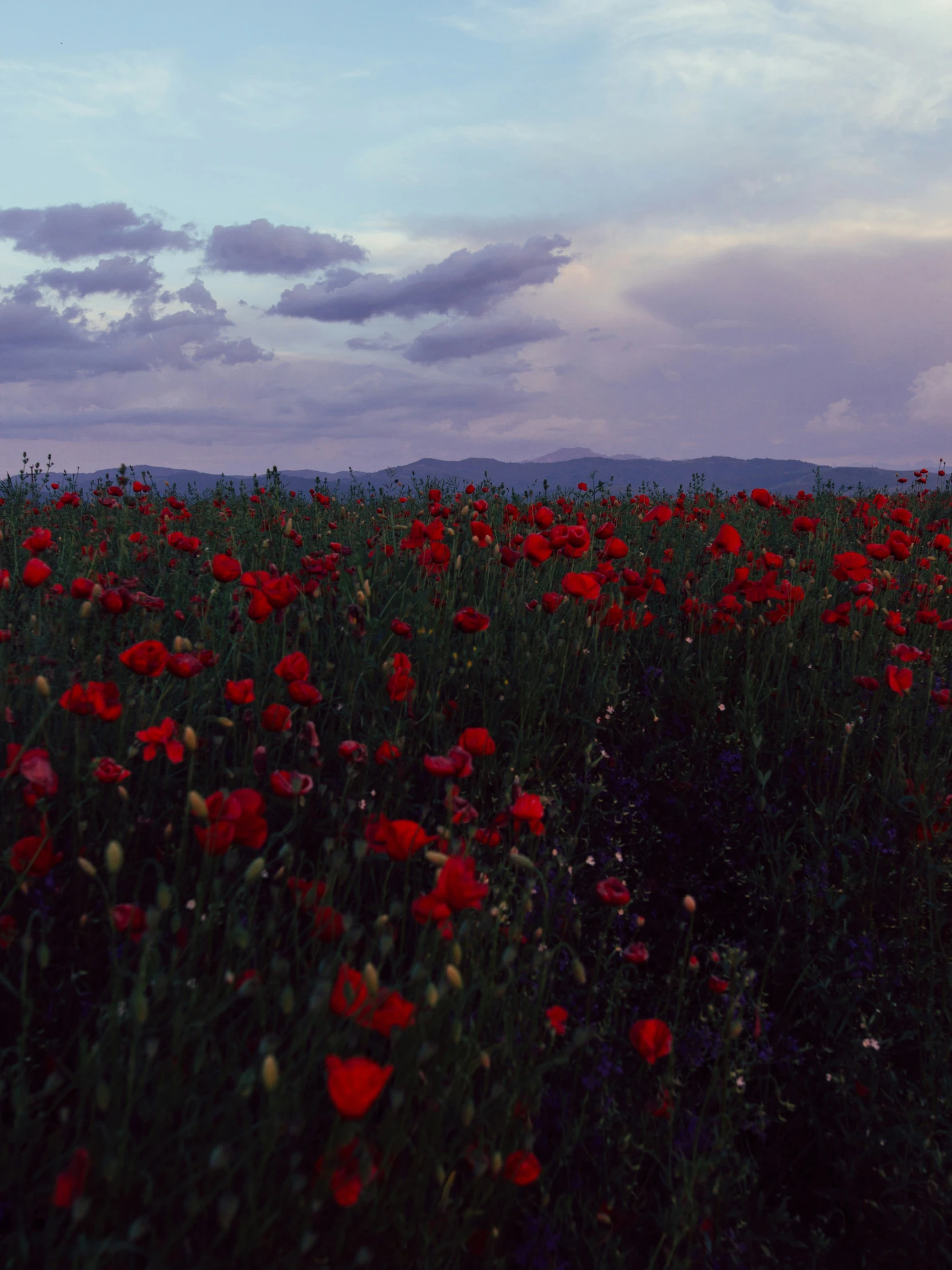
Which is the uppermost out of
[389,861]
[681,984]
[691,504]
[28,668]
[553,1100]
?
[691,504]

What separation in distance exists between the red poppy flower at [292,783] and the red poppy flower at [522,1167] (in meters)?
0.85

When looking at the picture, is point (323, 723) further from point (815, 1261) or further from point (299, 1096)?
point (815, 1261)

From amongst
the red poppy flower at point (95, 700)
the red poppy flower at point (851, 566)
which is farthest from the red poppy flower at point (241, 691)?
the red poppy flower at point (851, 566)

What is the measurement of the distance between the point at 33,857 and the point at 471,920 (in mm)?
936

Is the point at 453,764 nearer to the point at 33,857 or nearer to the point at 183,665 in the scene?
the point at 183,665

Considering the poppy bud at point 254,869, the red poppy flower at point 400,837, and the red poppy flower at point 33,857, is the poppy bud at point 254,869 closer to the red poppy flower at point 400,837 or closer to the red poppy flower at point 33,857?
the red poppy flower at point 400,837

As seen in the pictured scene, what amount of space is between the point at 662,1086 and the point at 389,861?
0.89 m

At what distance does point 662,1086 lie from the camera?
1846 mm

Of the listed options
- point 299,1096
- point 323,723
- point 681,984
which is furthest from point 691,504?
point 299,1096

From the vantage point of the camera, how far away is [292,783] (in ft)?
6.36

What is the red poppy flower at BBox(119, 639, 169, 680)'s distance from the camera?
79.6 inches

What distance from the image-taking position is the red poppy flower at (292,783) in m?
1.89

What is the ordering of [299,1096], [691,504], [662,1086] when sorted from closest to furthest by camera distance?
[299,1096]
[662,1086]
[691,504]

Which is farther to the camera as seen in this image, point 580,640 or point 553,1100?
point 580,640
